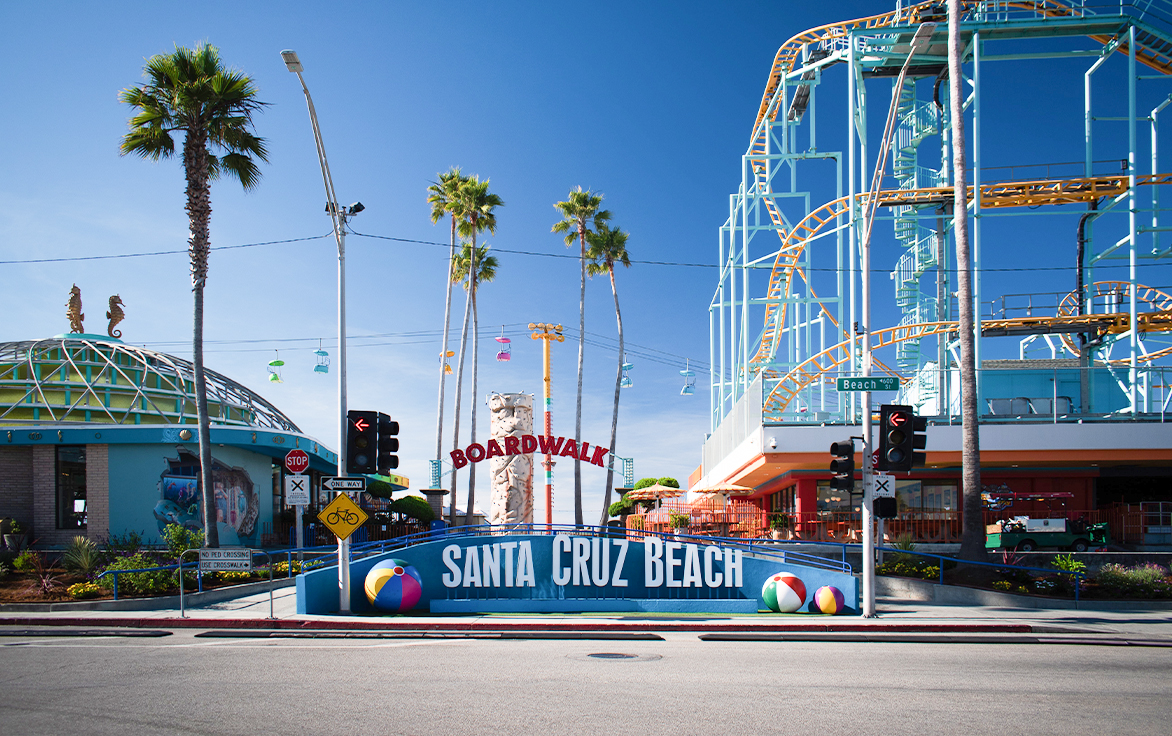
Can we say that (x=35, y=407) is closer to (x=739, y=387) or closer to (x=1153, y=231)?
(x=739, y=387)

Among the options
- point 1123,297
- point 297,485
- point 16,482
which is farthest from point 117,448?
point 1123,297

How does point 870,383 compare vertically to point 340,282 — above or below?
below

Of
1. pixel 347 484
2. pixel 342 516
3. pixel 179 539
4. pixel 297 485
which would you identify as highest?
pixel 347 484

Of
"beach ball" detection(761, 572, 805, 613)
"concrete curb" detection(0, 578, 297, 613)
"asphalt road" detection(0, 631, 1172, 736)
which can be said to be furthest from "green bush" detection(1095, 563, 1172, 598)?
"concrete curb" detection(0, 578, 297, 613)

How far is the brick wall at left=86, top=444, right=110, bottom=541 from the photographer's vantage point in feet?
93.7

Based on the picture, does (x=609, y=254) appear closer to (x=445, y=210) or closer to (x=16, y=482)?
(x=445, y=210)

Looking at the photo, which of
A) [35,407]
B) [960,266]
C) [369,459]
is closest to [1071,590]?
[960,266]

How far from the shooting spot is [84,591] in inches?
739

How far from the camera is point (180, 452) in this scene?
30.0m

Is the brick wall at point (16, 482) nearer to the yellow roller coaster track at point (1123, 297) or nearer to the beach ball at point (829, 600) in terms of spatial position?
the beach ball at point (829, 600)

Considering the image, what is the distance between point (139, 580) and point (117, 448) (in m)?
11.7

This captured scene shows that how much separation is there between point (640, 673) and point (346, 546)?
9000mm

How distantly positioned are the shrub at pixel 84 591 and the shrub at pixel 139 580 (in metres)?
0.30

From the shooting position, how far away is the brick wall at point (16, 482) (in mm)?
29016
